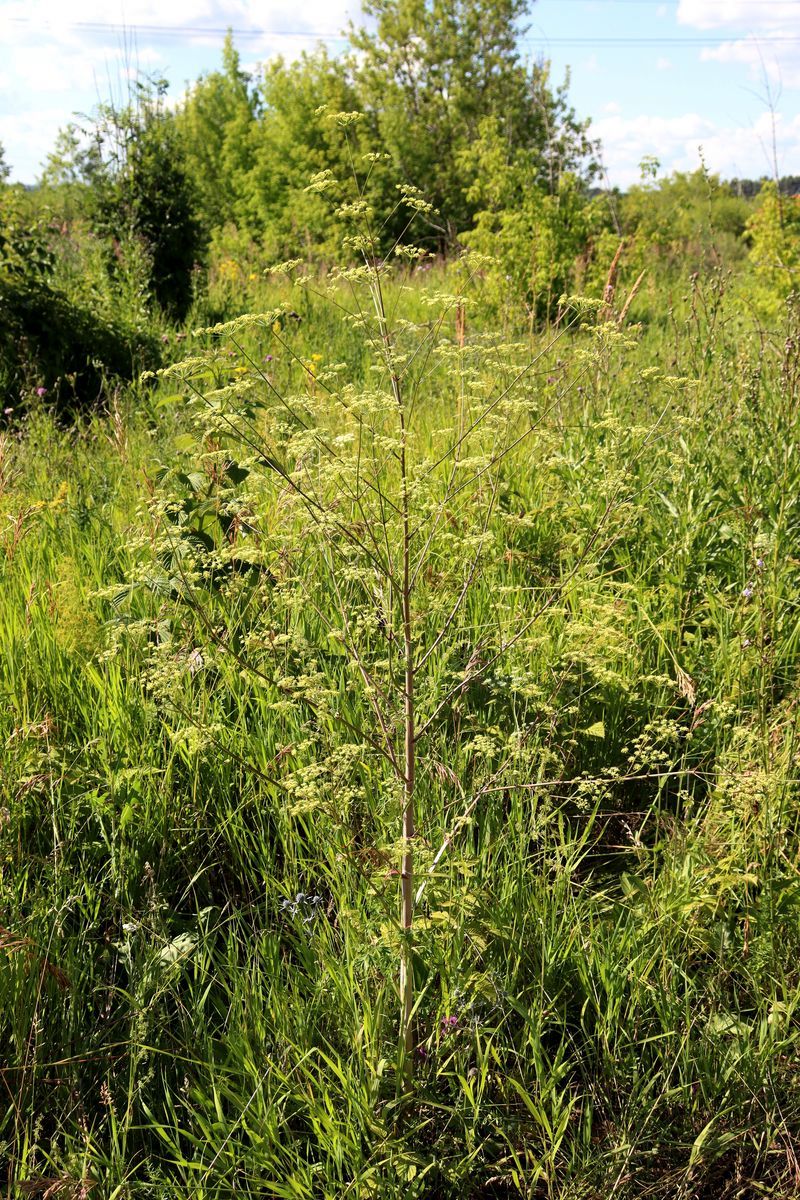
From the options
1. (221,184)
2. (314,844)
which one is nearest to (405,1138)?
(314,844)

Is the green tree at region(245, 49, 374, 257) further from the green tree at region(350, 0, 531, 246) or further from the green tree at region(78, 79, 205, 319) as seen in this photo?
the green tree at region(78, 79, 205, 319)

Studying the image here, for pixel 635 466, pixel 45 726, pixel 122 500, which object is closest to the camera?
pixel 45 726

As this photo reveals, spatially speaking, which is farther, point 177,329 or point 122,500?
point 177,329

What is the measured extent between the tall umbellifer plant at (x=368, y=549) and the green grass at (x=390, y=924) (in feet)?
0.16

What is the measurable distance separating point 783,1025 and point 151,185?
8439mm

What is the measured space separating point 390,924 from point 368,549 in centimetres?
69

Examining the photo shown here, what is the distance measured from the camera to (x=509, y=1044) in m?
1.63

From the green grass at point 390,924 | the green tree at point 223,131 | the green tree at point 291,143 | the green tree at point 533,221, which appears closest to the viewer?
the green grass at point 390,924

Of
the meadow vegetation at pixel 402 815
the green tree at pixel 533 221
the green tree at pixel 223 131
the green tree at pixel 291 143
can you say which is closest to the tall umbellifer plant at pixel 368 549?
the meadow vegetation at pixel 402 815

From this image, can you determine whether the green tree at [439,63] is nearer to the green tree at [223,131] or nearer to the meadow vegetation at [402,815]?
the green tree at [223,131]

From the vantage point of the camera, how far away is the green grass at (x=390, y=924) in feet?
4.75

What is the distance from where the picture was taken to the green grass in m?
1.45

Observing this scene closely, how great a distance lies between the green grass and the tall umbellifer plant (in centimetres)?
5

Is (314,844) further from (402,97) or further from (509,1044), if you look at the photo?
(402,97)
